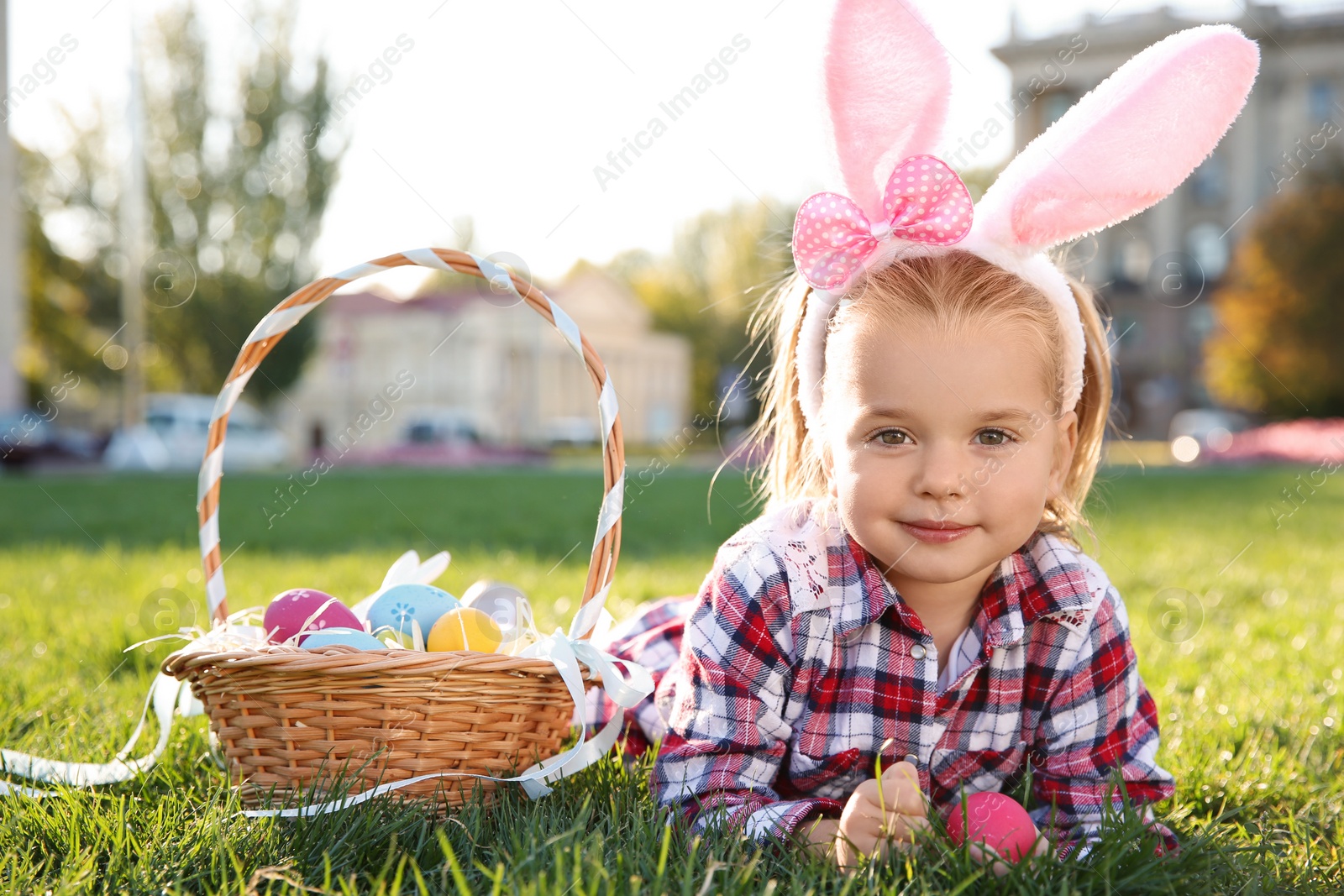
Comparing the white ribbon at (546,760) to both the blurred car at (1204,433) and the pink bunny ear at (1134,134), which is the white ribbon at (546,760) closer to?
the pink bunny ear at (1134,134)

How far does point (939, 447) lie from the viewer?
66.3 inches

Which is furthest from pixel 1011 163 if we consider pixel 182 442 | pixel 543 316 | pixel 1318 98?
pixel 1318 98

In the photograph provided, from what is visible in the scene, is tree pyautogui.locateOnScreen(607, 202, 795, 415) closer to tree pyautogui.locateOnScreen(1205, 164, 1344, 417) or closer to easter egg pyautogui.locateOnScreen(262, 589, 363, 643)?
tree pyautogui.locateOnScreen(1205, 164, 1344, 417)

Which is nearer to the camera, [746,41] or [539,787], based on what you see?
[539,787]

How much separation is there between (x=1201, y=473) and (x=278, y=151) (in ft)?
65.0

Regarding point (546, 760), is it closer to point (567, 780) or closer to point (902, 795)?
point (567, 780)

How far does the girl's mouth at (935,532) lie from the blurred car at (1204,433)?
21166mm

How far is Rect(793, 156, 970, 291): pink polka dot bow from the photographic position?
1.76 meters

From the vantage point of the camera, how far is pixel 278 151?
958 inches

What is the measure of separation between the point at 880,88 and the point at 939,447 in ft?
2.03

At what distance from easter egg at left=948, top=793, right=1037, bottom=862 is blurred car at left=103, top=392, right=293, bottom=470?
17.7 metres

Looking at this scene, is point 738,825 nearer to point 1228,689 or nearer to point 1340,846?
point 1340,846

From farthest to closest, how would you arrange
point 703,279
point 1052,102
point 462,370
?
point 703,279
point 462,370
point 1052,102

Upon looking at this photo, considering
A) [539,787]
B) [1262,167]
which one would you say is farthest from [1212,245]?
[539,787]
